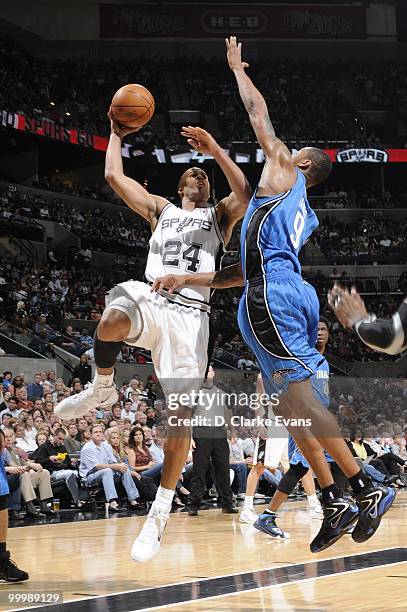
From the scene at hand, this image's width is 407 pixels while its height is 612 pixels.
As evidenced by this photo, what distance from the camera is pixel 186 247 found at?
5461mm

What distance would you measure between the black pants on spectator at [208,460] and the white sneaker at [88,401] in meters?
5.26

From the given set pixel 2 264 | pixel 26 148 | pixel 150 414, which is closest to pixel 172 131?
pixel 26 148

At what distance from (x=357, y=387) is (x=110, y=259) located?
8.75 meters

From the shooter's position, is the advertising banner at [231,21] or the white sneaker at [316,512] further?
the advertising banner at [231,21]

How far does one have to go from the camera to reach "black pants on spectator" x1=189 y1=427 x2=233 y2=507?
10.8 metres

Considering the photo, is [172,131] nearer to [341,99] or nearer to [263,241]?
[341,99]

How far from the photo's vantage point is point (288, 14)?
114 feet

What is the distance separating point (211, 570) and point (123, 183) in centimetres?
278

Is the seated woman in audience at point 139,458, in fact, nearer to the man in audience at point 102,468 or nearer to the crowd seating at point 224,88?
the man in audience at point 102,468

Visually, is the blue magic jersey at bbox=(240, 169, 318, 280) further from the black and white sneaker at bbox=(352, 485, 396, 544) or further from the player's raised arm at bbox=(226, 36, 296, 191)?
the black and white sneaker at bbox=(352, 485, 396, 544)

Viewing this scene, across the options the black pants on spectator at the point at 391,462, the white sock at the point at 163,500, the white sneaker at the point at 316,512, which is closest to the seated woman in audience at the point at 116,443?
the white sneaker at the point at 316,512

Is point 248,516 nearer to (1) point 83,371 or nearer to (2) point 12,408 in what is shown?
(2) point 12,408

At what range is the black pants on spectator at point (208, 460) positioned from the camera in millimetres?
10812

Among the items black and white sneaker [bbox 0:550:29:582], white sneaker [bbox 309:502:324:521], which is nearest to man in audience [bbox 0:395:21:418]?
white sneaker [bbox 309:502:324:521]
